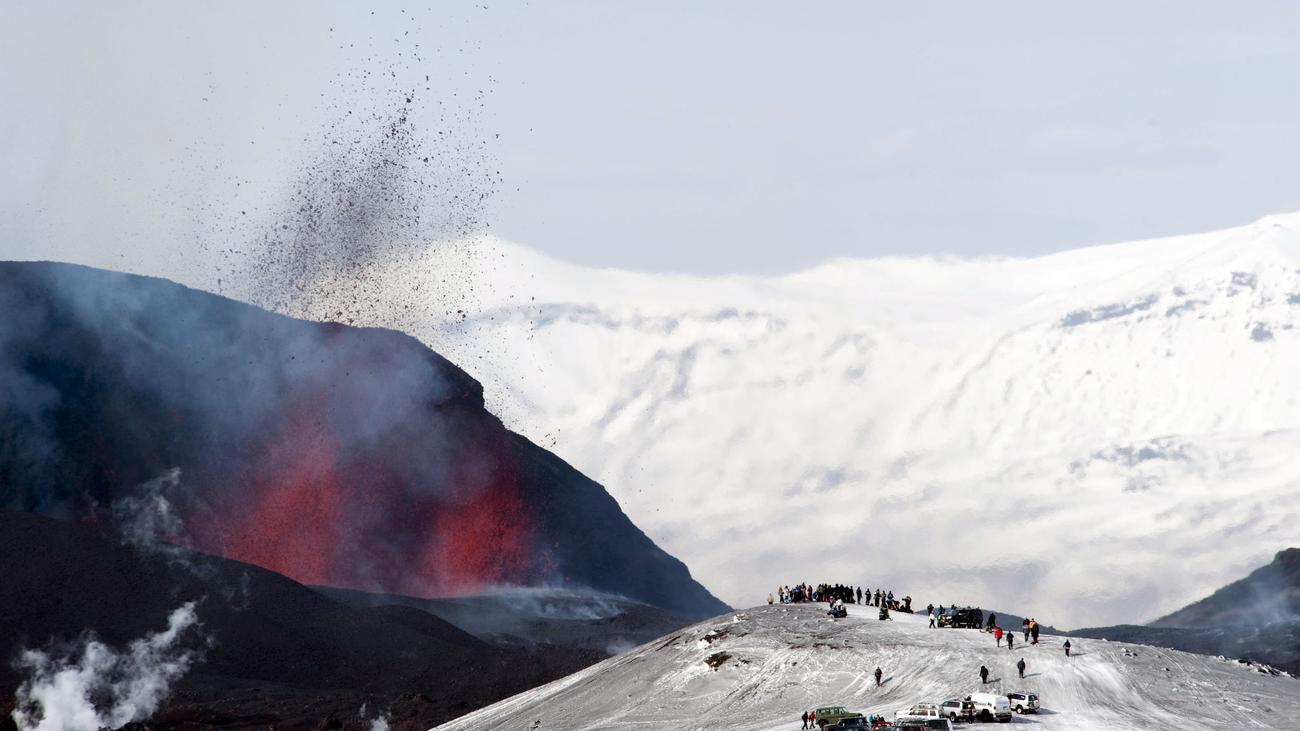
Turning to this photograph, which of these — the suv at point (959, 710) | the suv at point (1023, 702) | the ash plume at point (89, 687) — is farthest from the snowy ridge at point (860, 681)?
the ash plume at point (89, 687)

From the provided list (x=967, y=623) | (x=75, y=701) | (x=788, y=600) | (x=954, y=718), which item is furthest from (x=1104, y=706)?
(x=75, y=701)

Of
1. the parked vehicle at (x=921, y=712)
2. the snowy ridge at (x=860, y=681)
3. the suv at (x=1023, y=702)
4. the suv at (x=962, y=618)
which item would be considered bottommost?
the parked vehicle at (x=921, y=712)

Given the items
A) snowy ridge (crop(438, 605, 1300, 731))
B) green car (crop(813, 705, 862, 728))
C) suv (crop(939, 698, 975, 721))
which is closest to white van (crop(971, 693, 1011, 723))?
suv (crop(939, 698, 975, 721))

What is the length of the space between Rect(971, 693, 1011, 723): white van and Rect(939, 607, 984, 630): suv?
1590 inches

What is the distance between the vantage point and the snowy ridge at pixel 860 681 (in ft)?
425

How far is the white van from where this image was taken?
11619cm

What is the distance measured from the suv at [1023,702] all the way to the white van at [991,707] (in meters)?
2.45

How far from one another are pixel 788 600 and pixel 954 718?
6269cm

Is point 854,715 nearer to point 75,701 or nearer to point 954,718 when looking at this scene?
point 954,718

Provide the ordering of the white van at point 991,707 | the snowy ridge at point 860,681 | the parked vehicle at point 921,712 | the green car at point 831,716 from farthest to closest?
the snowy ridge at point 860,681
the white van at point 991,707
the green car at point 831,716
the parked vehicle at point 921,712

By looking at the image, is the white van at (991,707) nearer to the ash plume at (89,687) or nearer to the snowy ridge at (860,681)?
the snowy ridge at (860,681)

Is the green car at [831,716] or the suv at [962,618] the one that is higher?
the suv at [962,618]

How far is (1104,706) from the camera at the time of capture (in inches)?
5054

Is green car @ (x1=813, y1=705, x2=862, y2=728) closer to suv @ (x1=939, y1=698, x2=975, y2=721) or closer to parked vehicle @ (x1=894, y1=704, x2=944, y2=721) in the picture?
parked vehicle @ (x1=894, y1=704, x2=944, y2=721)
